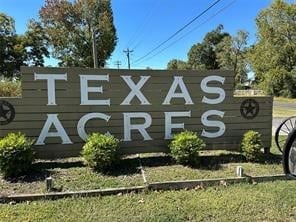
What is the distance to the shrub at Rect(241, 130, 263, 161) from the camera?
7.13 metres

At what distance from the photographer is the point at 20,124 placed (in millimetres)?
6605

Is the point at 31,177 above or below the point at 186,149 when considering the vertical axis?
below

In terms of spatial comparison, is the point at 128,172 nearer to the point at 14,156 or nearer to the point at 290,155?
the point at 14,156

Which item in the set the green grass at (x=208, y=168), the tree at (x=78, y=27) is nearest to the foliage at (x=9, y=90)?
the green grass at (x=208, y=168)

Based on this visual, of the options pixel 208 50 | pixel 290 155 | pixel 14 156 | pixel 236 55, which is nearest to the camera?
pixel 290 155

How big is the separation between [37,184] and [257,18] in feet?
146

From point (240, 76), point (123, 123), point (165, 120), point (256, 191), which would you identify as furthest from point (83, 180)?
point (240, 76)

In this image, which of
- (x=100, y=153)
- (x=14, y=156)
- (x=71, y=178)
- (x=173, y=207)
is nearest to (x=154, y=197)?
(x=173, y=207)

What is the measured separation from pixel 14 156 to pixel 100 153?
1.36 meters

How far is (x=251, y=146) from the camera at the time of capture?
713 cm

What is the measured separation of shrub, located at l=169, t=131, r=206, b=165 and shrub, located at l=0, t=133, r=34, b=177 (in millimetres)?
2547

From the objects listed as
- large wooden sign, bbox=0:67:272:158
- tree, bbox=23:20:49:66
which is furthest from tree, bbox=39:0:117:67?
large wooden sign, bbox=0:67:272:158

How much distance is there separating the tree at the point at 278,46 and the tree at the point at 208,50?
42.1m

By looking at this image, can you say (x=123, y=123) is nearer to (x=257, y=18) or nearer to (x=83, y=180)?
(x=83, y=180)
